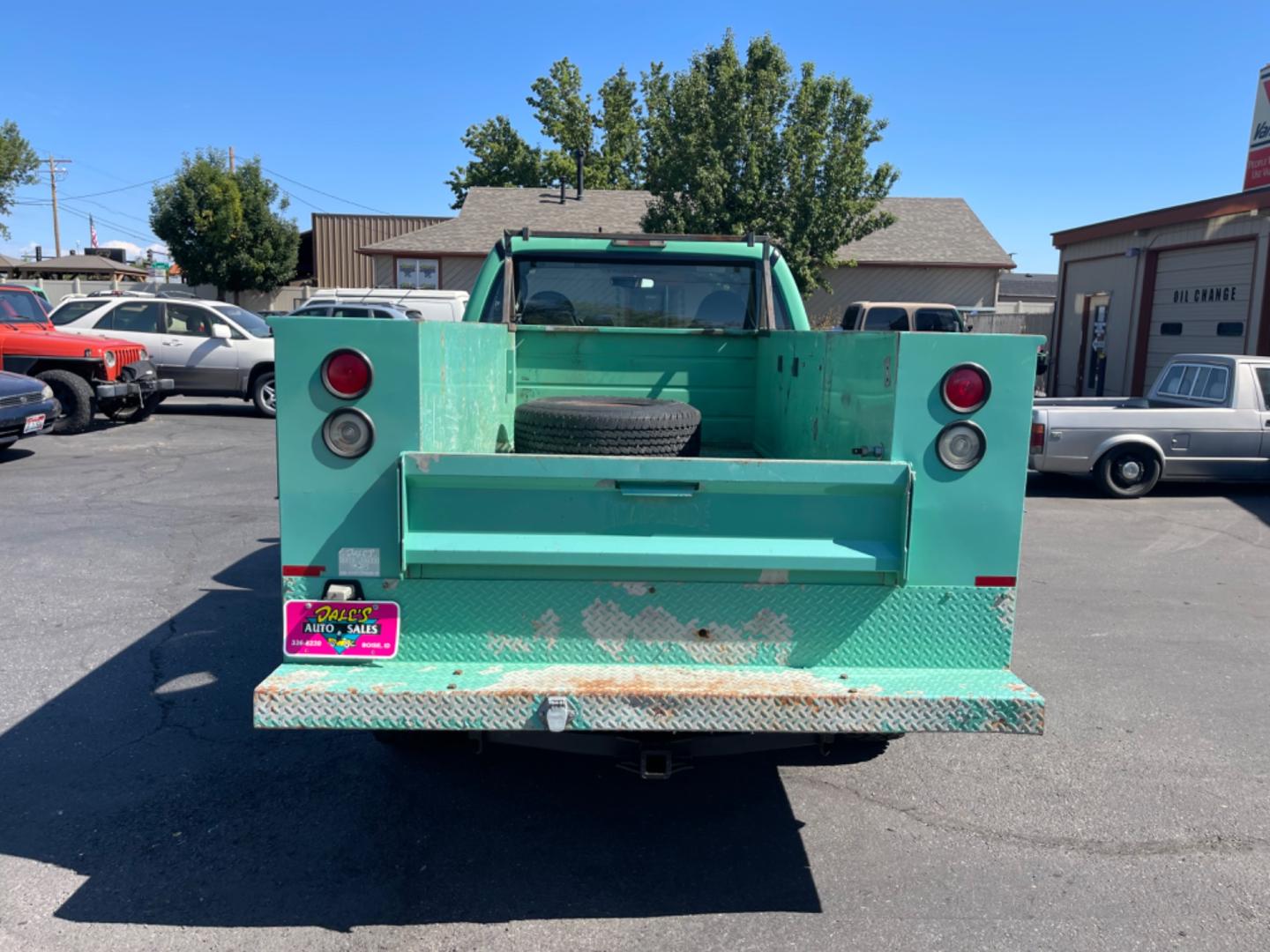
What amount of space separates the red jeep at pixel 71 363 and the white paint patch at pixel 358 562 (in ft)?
43.8

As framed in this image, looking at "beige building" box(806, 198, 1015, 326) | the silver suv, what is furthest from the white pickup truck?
"beige building" box(806, 198, 1015, 326)

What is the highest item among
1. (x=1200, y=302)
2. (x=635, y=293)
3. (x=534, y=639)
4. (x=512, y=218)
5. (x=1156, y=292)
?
(x=512, y=218)

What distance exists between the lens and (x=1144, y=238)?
18.8 meters

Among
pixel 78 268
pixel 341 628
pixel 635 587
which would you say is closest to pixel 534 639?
pixel 635 587

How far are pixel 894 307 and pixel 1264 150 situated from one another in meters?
6.88

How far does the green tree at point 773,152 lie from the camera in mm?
26484

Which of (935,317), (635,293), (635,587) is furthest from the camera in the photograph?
(935,317)

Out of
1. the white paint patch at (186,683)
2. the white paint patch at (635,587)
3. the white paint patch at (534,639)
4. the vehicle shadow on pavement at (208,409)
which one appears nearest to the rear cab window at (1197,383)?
the white paint patch at (635,587)

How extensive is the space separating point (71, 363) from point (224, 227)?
2486cm

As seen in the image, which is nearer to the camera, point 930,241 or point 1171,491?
point 1171,491

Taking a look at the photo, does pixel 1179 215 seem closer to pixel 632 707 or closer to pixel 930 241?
pixel 930 241

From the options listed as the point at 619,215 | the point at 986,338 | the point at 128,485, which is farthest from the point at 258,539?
the point at 619,215

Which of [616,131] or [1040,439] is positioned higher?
[616,131]

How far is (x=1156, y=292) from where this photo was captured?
18.8 metres
